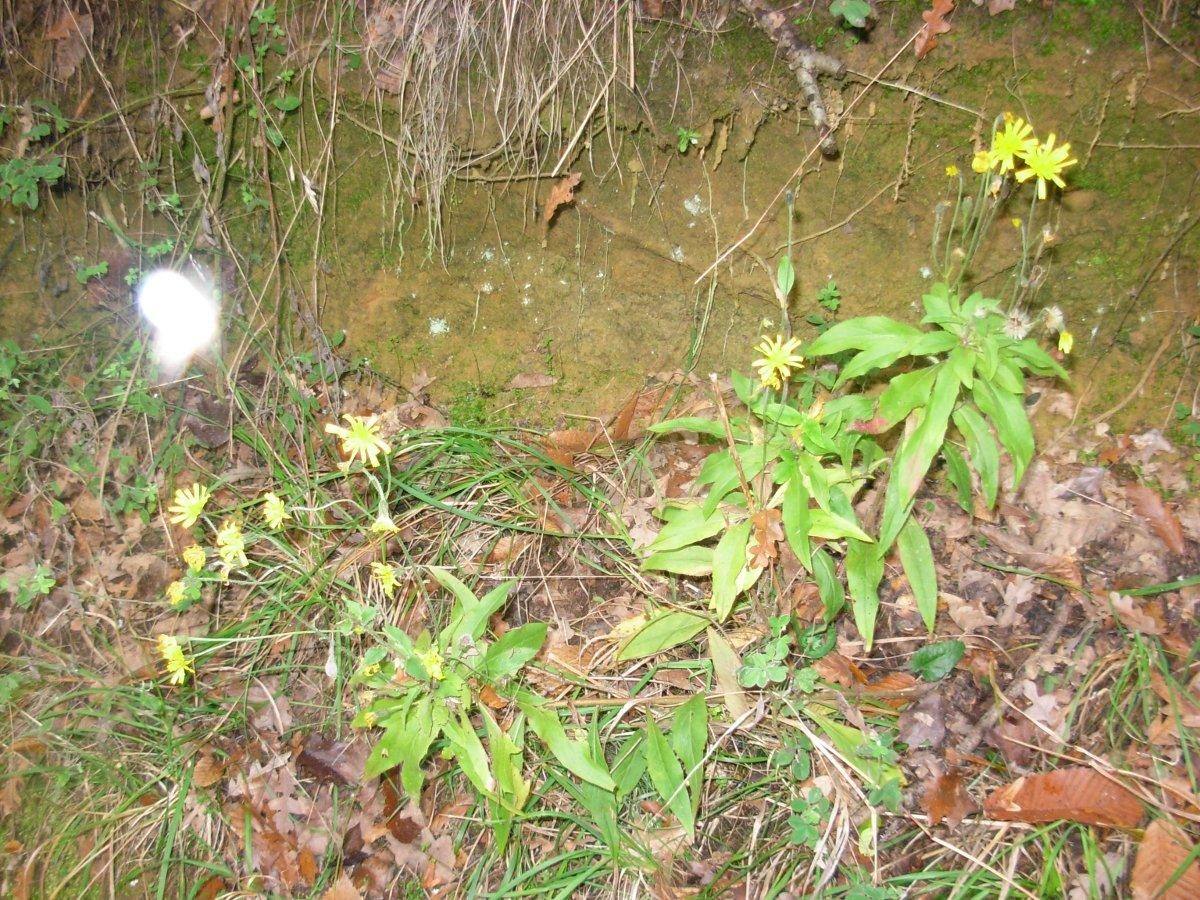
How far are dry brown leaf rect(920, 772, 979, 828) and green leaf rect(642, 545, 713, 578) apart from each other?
822mm

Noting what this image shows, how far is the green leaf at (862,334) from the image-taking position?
1.80 meters

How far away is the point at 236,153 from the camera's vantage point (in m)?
2.87

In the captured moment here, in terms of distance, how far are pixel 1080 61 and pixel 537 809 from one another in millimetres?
2724

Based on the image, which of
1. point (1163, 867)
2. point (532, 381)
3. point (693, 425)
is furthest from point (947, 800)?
point (532, 381)

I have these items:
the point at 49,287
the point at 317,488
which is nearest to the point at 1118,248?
the point at 317,488

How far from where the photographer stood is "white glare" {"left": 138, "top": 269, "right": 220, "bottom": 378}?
9.62 ft

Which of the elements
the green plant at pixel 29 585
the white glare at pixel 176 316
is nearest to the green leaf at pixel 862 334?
the white glare at pixel 176 316

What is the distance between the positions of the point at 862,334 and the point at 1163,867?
1.48m

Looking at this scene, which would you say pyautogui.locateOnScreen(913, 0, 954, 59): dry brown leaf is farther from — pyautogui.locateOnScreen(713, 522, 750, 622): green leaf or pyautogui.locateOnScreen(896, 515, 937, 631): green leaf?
pyautogui.locateOnScreen(713, 522, 750, 622): green leaf

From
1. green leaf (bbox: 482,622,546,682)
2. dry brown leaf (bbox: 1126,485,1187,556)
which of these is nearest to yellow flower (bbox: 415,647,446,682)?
green leaf (bbox: 482,622,546,682)

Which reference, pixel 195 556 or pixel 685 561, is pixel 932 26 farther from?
pixel 195 556

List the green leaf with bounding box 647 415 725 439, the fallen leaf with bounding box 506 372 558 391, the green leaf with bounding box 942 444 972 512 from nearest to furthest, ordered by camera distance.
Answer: the green leaf with bounding box 942 444 972 512
the green leaf with bounding box 647 415 725 439
the fallen leaf with bounding box 506 372 558 391

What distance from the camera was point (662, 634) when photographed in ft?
7.43

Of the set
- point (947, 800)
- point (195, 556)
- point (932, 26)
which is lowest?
point (947, 800)
